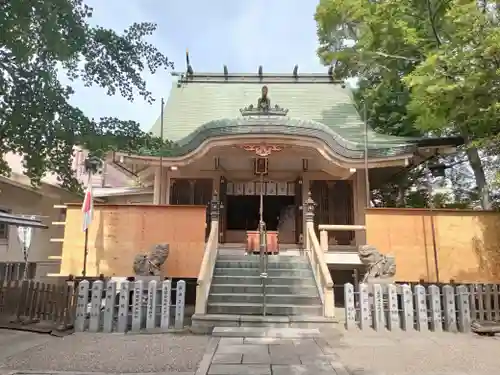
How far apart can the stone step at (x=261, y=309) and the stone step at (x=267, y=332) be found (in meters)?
0.73

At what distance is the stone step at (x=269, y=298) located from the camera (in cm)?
866

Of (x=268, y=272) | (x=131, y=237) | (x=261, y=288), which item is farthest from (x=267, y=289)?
(x=131, y=237)

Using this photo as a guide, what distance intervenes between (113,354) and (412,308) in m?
5.68

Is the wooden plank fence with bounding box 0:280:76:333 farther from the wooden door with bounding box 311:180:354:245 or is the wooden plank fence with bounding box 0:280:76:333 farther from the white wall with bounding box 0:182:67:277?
the wooden door with bounding box 311:180:354:245

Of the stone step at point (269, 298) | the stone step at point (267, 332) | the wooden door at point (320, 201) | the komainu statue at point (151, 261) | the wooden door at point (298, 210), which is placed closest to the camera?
the stone step at point (267, 332)

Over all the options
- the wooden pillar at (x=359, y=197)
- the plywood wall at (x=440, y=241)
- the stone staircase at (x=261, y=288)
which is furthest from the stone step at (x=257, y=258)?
the wooden pillar at (x=359, y=197)

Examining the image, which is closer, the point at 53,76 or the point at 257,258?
the point at 53,76

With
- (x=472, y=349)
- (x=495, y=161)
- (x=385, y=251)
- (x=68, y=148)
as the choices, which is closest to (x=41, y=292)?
(x=68, y=148)

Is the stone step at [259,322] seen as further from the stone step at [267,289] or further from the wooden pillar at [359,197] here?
the wooden pillar at [359,197]

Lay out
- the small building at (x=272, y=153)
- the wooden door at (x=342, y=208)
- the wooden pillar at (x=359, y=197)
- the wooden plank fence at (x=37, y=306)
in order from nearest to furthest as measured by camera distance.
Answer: the wooden plank fence at (x=37, y=306), the small building at (x=272, y=153), the wooden pillar at (x=359, y=197), the wooden door at (x=342, y=208)

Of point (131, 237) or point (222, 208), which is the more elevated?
point (222, 208)

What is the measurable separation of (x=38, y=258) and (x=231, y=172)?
8.58 meters

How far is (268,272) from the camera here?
9.84 metres

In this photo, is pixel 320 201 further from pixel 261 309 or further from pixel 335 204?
pixel 261 309
